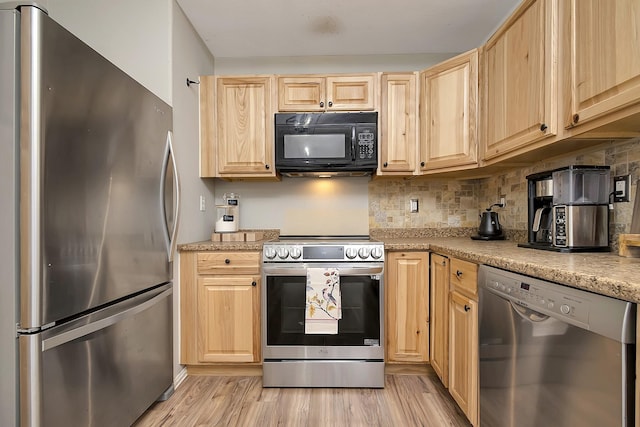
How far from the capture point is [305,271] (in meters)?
2.04

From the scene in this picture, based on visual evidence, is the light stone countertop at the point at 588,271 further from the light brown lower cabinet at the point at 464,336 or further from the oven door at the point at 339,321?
the oven door at the point at 339,321

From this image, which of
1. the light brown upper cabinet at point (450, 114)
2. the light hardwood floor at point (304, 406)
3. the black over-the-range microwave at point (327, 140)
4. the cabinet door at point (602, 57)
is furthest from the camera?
the black over-the-range microwave at point (327, 140)

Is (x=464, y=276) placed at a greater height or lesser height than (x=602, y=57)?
lesser

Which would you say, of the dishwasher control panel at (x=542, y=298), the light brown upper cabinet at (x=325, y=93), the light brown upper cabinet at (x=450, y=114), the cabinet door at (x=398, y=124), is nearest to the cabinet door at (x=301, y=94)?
the light brown upper cabinet at (x=325, y=93)

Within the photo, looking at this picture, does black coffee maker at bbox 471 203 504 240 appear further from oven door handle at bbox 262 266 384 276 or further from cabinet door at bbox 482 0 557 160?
oven door handle at bbox 262 266 384 276

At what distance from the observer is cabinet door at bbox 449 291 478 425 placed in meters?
1.51

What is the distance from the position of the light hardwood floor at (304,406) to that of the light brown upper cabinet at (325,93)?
76.9 inches

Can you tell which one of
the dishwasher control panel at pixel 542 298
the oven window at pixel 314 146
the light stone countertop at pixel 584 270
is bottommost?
the dishwasher control panel at pixel 542 298

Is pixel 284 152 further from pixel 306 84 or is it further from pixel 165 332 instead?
pixel 165 332

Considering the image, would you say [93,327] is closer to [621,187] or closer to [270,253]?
[270,253]

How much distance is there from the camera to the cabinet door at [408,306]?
83.0 inches

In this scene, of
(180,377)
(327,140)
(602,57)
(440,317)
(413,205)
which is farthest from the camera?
(413,205)

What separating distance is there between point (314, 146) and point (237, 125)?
0.62m

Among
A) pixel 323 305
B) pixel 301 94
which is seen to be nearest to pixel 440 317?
pixel 323 305
